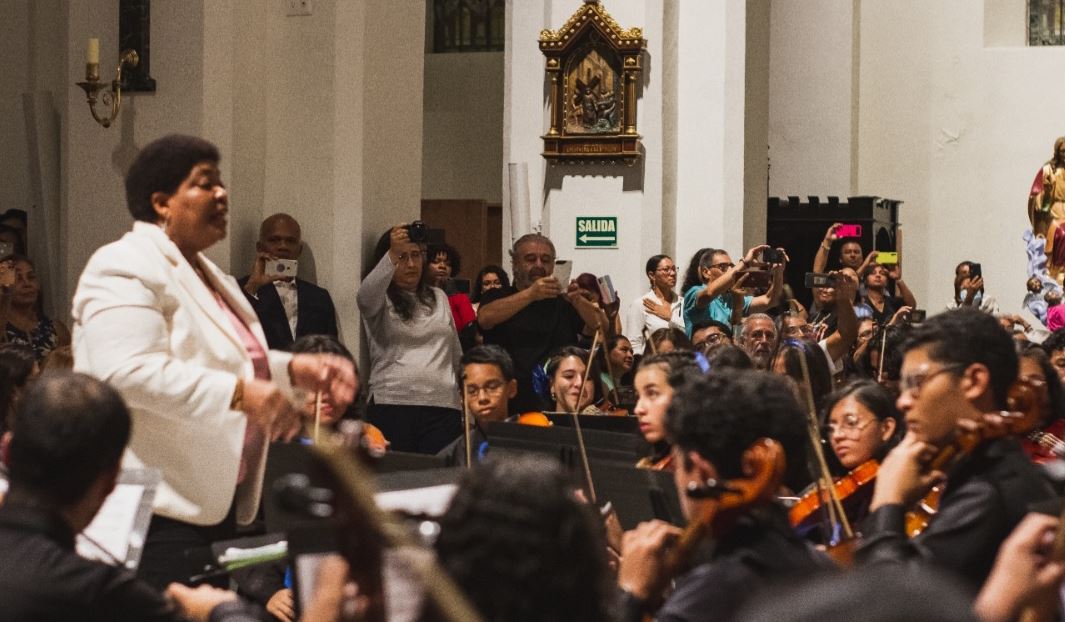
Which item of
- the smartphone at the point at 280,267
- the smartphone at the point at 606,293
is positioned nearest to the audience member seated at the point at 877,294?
the smartphone at the point at 606,293

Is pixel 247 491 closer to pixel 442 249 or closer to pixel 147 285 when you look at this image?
pixel 147 285

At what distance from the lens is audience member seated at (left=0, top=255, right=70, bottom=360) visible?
7.00 m

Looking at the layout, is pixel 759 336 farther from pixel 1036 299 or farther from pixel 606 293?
pixel 1036 299

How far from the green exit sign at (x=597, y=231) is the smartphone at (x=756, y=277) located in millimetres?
3262

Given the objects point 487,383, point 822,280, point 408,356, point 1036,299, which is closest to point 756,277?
point 822,280

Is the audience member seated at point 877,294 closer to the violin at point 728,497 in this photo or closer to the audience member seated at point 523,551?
the violin at point 728,497

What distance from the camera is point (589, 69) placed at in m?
11.7

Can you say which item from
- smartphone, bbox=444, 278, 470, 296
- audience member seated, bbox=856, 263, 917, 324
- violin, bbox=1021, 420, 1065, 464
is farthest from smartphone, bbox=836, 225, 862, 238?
violin, bbox=1021, 420, 1065, 464

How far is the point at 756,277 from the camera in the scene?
27.4 ft

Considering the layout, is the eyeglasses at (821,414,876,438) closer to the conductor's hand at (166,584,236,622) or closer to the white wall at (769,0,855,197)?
the conductor's hand at (166,584,236,622)

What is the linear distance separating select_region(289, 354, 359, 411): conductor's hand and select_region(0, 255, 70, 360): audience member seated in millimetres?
3673

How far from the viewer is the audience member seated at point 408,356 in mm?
6965

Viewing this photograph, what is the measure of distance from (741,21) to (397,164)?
513cm

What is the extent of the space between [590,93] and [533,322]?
4.55 meters
